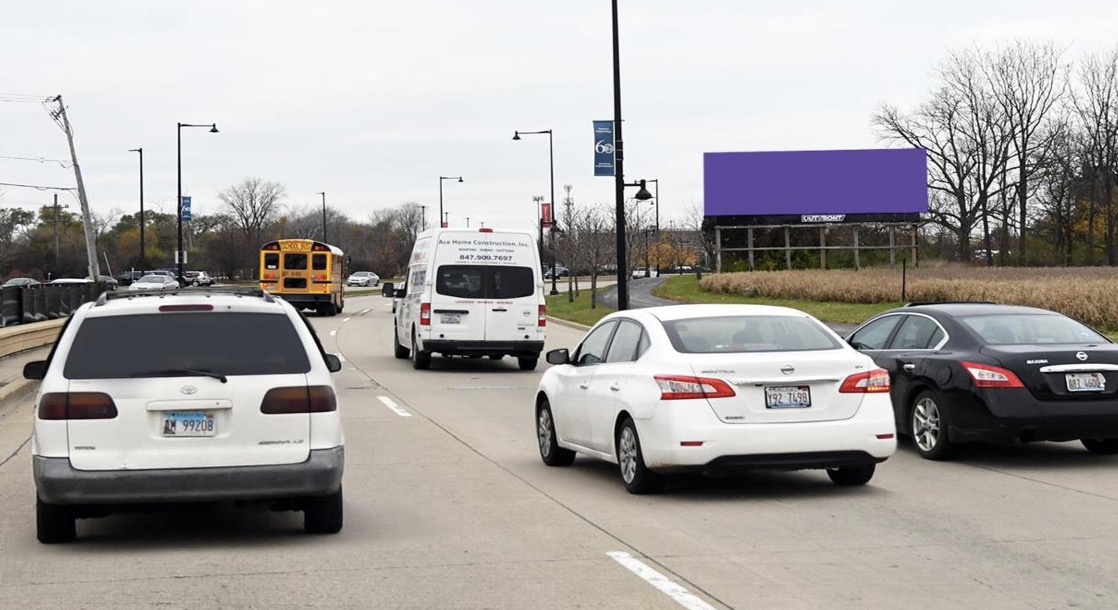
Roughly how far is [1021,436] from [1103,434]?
694mm

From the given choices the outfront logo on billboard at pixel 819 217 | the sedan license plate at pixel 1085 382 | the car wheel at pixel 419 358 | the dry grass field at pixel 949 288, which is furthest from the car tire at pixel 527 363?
the outfront logo on billboard at pixel 819 217

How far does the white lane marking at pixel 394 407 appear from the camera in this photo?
1706 cm

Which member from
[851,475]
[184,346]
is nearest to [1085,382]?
[851,475]

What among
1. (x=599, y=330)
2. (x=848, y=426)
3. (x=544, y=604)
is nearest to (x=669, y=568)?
(x=544, y=604)

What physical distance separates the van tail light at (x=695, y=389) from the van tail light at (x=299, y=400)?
2700 mm

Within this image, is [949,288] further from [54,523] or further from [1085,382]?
[54,523]

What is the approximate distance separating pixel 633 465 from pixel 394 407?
8.37 m

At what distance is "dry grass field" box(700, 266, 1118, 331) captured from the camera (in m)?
29.1

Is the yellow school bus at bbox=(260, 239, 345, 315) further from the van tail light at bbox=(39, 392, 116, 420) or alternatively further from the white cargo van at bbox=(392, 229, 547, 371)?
the van tail light at bbox=(39, 392, 116, 420)

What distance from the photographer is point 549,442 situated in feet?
39.7

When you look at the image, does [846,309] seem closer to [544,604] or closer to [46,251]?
[544,604]

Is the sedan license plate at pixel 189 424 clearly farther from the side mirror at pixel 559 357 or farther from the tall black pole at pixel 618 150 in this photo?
the tall black pole at pixel 618 150

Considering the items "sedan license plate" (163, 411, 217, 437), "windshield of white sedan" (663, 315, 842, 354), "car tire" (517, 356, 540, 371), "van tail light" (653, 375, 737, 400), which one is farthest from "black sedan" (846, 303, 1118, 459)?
"car tire" (517, 356, 540, 371)

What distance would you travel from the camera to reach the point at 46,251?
11044 cm
